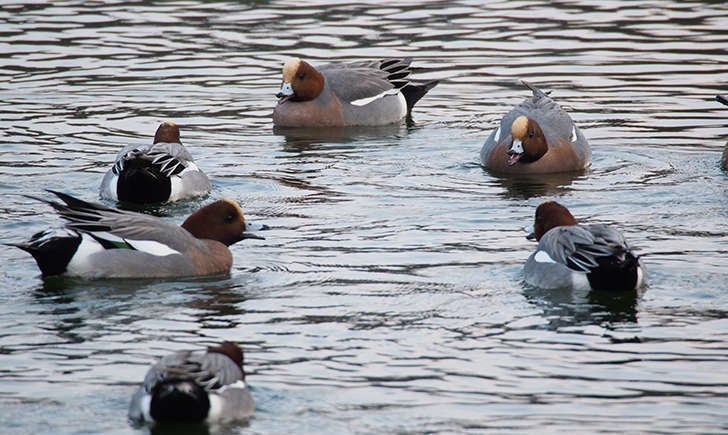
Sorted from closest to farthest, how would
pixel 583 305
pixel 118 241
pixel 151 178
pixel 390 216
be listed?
pixel 583 305 → pixel 118 241 → pixel 390 216 → pixel 151 178

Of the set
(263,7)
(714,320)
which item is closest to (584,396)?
(714,320)

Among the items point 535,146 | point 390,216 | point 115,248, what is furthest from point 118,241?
point 535,146

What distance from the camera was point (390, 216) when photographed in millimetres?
11969

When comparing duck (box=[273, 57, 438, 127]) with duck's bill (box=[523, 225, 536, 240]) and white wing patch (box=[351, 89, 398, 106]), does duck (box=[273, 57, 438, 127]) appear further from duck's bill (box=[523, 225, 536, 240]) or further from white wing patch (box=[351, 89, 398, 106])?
duck's bill (box=[523, 225, 536, 240])

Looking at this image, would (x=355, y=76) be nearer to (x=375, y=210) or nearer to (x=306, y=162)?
(x=306, y=162)

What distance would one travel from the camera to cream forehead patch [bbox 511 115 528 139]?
46.0 ft

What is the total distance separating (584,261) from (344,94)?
8.76m

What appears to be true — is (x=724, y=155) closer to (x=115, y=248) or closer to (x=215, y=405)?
(x=115, y=248)

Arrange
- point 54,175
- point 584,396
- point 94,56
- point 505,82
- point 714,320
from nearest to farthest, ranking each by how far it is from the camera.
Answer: point 584,396
point 714,320
point 54,175
point 505,82
point 94,56

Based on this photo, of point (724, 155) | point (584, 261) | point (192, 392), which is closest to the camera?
point (192, 392)

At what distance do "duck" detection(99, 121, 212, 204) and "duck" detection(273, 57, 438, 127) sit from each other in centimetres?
431

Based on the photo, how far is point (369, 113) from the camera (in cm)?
1770

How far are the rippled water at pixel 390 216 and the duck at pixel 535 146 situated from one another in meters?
0.26

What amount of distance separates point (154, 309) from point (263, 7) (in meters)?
15.9
